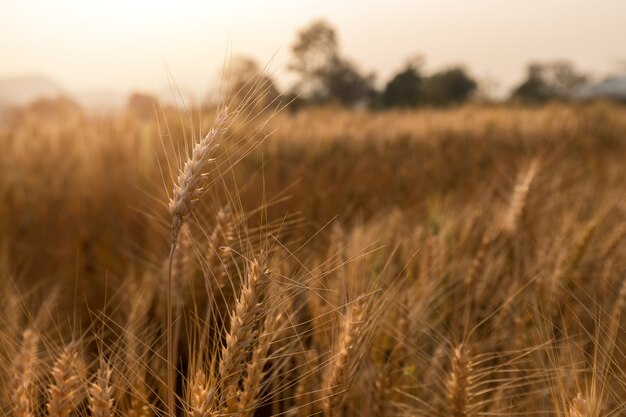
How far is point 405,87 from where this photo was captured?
69.7 feet

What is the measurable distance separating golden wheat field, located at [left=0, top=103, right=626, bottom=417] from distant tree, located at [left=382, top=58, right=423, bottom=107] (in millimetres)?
15892

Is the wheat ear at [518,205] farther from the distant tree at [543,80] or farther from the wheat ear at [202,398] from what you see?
the distant tree at [543,80]

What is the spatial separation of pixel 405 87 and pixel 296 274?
2071cm

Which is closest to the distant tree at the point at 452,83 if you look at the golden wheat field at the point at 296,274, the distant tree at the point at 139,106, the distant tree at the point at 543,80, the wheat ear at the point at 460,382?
the distant tree at the point at 543,80

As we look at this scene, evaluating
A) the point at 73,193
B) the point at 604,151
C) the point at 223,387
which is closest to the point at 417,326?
the point at 223,387

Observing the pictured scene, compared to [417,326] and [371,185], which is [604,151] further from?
[417,326]

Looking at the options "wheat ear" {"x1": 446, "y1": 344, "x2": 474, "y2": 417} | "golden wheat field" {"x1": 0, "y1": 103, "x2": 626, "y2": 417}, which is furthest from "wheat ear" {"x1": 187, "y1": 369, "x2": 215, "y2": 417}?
"wheat ear" {"x1": 446, "y1": 344, "x2": 474, "y2": 417}

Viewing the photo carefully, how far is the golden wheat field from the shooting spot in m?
0.89

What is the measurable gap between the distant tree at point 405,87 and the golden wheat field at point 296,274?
15.9m

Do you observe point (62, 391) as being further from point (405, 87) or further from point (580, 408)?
point (405, 87)

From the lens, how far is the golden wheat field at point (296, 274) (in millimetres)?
892

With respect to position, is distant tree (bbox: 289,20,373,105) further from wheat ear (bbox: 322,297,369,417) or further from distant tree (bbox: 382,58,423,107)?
wheat ear (bbox: 322,297,369,417)

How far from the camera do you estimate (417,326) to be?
4.71 feet

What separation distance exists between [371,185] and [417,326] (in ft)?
6.96
